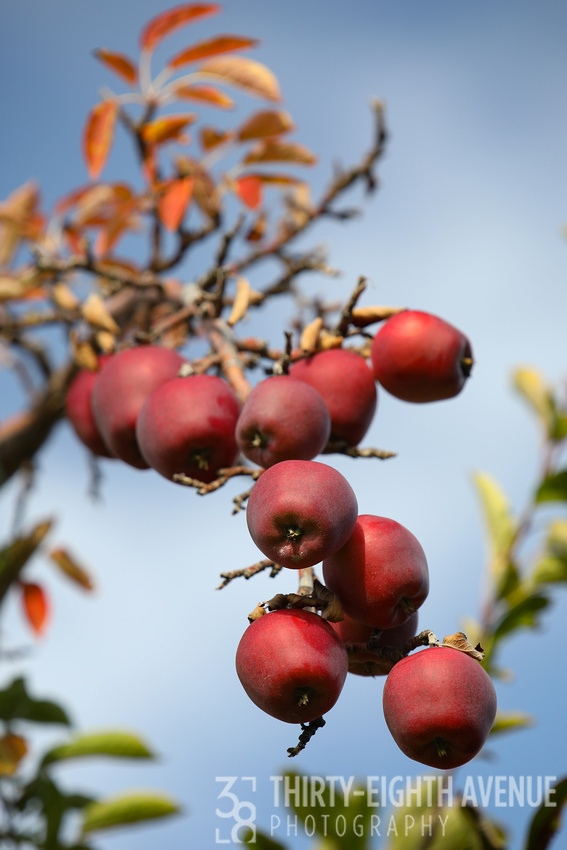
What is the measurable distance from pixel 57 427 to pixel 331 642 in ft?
5.67

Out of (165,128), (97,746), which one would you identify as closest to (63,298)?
(165,128)

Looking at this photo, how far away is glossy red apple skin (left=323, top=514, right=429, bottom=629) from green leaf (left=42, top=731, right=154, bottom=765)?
4.52ft

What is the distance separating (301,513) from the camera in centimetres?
81

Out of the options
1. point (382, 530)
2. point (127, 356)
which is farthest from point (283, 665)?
point (127, 356)

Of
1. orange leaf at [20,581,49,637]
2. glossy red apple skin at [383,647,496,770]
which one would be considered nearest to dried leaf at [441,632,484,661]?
glossy red apple skin at [383,647,496,770]

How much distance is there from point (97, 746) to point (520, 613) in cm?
124

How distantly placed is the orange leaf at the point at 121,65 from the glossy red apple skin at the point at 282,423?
1.64 metres

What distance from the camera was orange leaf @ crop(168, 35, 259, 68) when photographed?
221cm

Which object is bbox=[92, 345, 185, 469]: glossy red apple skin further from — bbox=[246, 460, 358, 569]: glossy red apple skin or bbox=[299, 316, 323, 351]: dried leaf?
bbox=[246, 460, 358, 569]: glossy red apple skin

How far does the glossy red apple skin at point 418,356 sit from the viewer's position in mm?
1193

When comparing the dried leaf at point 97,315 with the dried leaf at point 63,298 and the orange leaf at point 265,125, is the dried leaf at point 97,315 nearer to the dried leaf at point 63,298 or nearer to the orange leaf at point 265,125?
the dried leaf at point 63,298

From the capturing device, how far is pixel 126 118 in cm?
212

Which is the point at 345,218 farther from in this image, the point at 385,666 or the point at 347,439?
the point at 385,666

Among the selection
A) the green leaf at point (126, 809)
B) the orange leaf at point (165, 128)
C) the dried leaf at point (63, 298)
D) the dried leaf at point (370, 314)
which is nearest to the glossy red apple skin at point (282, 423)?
the dried leaf at point (370, 314)
